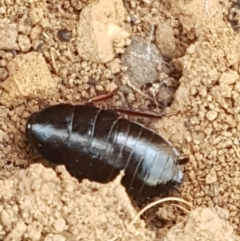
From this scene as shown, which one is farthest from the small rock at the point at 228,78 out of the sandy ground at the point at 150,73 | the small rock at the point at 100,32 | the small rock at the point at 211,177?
the small rock at the point at 100,32

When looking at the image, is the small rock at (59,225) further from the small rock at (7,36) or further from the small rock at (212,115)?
the small rock at (7,36)

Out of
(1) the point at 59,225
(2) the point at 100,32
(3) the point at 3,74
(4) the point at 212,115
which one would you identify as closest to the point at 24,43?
(3) the point at 3,74

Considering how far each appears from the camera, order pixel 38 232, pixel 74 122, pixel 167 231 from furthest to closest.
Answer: pixel 74 122 < pixel 167 231 < pixel 38 232

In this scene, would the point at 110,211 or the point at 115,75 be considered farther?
the point at 115,75

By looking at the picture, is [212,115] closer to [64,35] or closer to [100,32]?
[100,32]

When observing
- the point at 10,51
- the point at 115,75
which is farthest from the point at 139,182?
the point at 10,51

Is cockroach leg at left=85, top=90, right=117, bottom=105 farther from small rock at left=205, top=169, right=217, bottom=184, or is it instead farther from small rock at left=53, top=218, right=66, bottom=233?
small rock at left=53, top=218, right=66, bottom=233

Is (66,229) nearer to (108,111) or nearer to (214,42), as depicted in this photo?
(108,111)
